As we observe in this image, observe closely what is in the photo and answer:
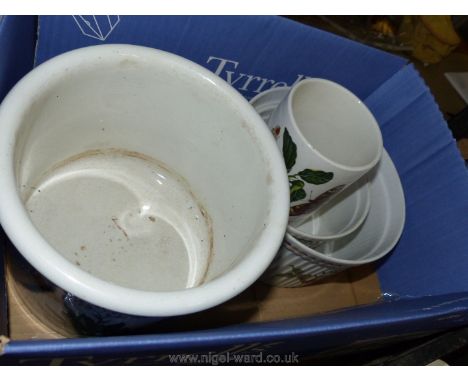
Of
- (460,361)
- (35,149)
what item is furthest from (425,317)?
(35,149)

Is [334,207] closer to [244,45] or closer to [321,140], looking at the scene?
[321,140]

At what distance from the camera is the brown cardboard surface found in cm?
51

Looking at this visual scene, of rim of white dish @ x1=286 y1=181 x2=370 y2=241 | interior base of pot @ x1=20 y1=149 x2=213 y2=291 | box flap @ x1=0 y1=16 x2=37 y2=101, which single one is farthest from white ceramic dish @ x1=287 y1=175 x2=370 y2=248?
box flap @ x1=0 y1=16 x2=37 y2=101

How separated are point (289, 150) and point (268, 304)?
0.18 meters

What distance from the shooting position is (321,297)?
0.65 m

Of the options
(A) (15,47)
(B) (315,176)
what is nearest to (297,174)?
(B) (315,176)

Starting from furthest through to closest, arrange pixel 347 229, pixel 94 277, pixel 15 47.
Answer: pixel 347 229, pixel 15 47, pixel 94 277

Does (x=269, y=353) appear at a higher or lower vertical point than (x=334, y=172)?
lower

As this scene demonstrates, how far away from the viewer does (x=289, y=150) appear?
1.70 ft

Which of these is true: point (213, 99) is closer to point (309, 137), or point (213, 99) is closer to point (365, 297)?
point (309, 137)

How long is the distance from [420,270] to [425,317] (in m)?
0.14

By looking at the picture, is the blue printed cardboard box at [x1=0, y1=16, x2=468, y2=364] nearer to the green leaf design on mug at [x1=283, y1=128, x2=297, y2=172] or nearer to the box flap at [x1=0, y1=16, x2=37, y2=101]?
the box flap at [x1=0, y1=16, x2=37, y2=101]

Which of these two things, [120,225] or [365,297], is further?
[365,297]

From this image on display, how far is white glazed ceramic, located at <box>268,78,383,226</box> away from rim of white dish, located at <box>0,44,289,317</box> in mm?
51
